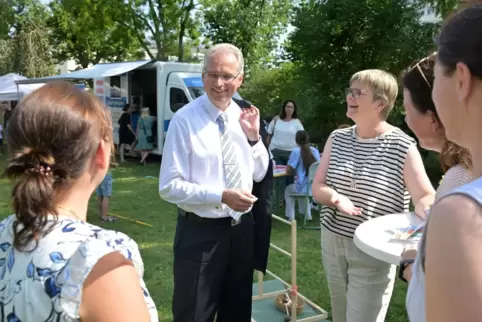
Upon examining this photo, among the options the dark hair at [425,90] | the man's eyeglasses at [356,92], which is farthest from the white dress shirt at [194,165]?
the dark hair at [425,90]

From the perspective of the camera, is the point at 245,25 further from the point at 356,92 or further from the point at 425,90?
the point at 425,90

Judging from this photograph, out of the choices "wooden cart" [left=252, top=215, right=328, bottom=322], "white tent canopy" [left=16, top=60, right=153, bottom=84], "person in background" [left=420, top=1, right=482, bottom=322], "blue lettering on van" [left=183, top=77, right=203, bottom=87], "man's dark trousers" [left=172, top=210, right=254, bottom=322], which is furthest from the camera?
"white tent canopy" [left=16, top=60, right=153, bottom=84]

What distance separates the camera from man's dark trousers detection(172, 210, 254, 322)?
2.43 m

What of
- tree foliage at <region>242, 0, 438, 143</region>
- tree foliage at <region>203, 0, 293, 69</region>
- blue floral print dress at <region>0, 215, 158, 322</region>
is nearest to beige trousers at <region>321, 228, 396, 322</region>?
blue floral print dress at <region>0, 215, 158, 322</region>

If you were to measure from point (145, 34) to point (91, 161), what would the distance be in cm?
2309

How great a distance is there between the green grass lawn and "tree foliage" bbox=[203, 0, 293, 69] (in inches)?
437

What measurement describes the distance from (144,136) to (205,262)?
34.5 feet

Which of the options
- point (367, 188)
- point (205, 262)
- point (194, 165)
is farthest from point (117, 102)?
point (367, 188)

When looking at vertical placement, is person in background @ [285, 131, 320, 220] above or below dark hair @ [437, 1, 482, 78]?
below

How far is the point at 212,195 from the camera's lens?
235 centimetres

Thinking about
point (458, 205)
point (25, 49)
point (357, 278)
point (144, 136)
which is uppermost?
point (25, 49)

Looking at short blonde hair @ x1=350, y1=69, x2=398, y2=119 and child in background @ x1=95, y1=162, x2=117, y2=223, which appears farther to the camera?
child in background @ x1=95, y1=162, x2=117, y2=223

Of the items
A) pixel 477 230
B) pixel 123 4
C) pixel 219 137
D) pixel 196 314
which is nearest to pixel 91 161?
pixel 477 230

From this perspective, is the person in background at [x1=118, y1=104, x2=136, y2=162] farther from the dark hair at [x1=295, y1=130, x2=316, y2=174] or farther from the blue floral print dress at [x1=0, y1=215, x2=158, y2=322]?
the blue floral print dress at [x1=0, y1=215, x2=158, y2=322]
